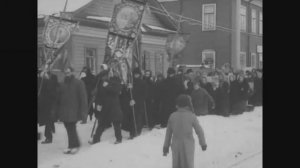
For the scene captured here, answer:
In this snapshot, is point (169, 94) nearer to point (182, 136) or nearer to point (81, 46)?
point (182, 136)

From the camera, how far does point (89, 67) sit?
6.29 metres

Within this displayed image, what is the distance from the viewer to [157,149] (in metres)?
6.54

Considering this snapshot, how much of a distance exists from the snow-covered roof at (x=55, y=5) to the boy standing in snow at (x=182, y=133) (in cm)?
163

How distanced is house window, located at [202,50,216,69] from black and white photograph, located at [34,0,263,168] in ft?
0.05

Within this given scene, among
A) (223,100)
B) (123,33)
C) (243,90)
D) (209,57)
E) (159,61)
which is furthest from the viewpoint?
(243,90)

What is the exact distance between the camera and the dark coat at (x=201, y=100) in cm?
705

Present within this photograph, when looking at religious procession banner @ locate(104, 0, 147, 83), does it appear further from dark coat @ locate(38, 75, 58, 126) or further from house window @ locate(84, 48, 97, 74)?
dark coat @ locate(38, 75, 58, 126)

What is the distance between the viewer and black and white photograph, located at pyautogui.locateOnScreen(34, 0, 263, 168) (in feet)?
19.2

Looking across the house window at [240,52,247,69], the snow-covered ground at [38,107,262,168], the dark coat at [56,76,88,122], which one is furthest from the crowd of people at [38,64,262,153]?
the house window at [240,52,247,69]

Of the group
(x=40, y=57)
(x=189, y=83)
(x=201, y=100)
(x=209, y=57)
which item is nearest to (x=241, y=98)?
(x=201, y=100)

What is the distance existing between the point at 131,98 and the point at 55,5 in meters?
2.04

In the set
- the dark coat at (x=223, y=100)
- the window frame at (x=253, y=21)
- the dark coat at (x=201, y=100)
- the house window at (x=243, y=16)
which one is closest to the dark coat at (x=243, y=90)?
the dark coat at (x=223, y=100)
